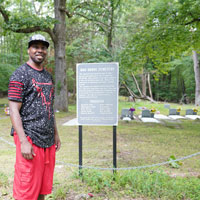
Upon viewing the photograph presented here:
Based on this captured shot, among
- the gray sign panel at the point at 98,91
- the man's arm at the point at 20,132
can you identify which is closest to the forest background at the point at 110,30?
the gray sign panel at the point at 98,91

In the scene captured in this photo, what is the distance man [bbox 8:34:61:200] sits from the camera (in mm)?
2084

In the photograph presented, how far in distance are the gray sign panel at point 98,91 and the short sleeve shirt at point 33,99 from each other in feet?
4.73

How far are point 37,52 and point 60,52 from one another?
40.6 ft

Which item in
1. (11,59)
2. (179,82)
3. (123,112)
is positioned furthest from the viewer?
(179,82)

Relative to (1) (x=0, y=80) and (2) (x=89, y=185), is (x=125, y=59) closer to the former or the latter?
(2) (x=89, y=185)

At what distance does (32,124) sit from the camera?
85.7 inches

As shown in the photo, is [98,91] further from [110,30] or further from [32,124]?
[110,30]

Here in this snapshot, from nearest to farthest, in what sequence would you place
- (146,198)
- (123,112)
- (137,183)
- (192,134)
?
(146,198) < (137,183) < (192,134) < (123,112)

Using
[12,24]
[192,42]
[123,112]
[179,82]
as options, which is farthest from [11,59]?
[179,82]

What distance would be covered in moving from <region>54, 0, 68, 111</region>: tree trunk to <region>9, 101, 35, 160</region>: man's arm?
1222 centimetres

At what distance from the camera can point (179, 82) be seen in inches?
1677

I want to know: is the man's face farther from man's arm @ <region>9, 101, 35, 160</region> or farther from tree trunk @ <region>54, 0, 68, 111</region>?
tree trunk @ <region>54, 0, 68, 111</region>

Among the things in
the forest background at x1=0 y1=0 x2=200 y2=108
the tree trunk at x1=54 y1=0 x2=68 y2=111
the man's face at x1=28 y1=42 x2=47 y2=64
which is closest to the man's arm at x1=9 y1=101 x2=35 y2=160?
the man's face at x1=28 y1=42 x2=47 y2=64

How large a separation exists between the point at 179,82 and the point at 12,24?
122 ft
